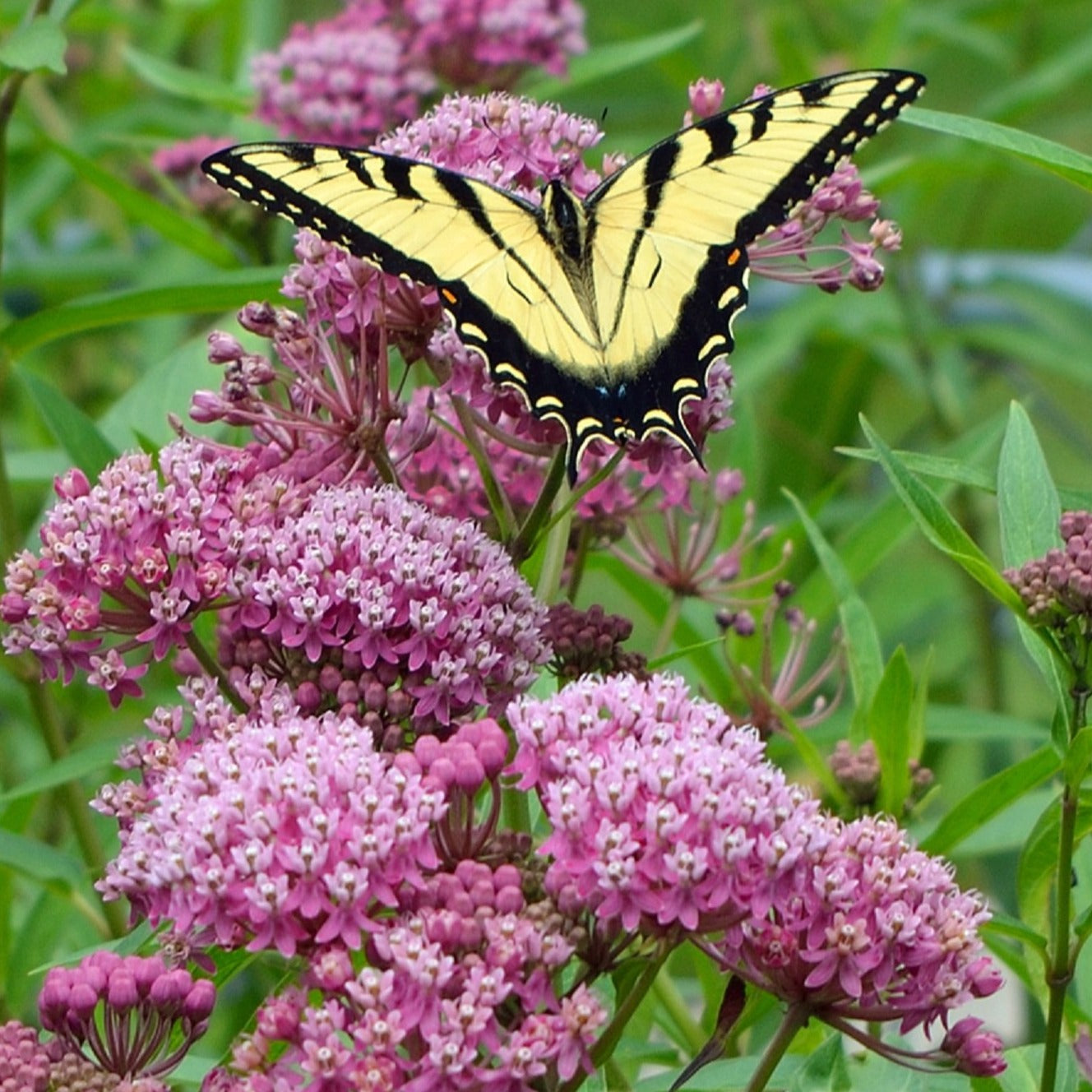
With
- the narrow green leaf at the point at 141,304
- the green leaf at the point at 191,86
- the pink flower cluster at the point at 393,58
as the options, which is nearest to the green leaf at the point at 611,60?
the pink flower cluster at the point at 393,58

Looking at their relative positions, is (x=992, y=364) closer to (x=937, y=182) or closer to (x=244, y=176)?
(x=937, y=182)

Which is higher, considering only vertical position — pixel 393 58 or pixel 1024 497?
pixel 393 58

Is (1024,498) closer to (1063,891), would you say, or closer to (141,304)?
(1063,891)

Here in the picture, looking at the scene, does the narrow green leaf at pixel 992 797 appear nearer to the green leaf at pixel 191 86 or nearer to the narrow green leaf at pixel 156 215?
the narrow green leaf at pixel 156 215

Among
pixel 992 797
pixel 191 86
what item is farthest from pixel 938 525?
pixel 191 86

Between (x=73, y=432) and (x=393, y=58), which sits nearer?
(x=73, y=432)

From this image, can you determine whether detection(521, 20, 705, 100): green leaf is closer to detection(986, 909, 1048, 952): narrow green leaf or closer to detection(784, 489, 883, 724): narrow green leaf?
detection(784, 489, 883, 724): narrow green leaf

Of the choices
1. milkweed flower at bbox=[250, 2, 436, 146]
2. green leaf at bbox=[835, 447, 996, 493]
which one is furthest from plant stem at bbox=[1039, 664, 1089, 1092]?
milkweed flower at bbox=[250, 2, 436, 146]
